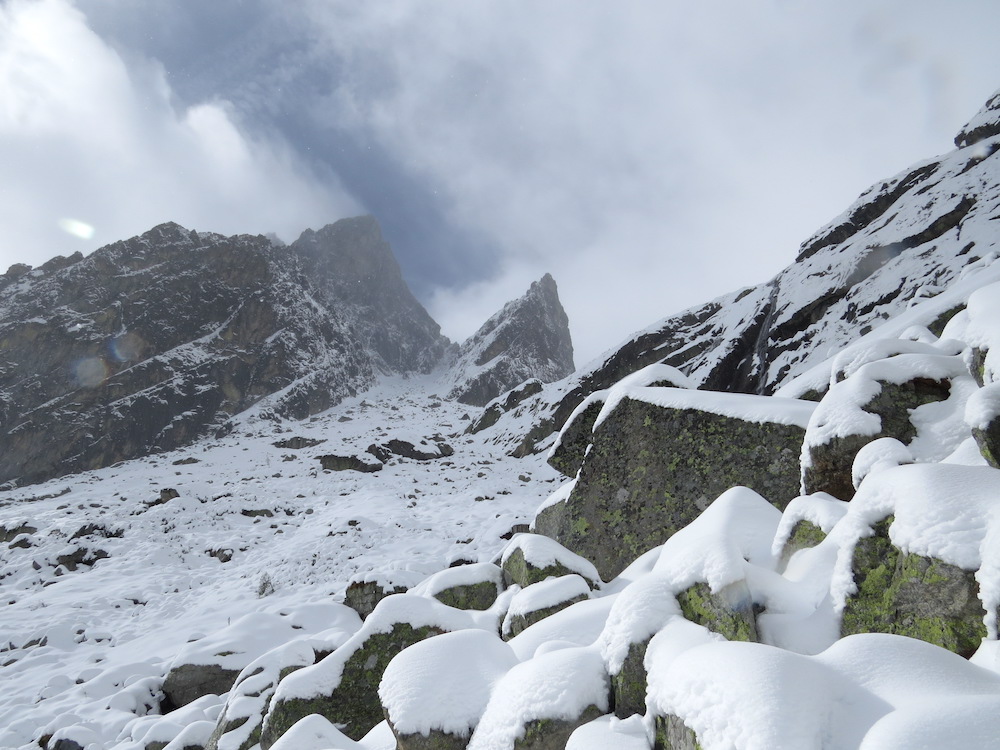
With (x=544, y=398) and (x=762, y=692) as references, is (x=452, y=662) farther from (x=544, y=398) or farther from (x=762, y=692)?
(x=544, y=398)

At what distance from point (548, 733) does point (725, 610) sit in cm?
123

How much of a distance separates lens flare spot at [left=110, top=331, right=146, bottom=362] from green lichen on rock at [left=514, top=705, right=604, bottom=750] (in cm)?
6357

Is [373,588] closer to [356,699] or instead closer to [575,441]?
[356,699]

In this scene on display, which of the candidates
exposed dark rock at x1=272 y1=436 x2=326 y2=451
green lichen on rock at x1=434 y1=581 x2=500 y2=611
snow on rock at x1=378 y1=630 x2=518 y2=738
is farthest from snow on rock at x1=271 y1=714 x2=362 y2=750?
exposed dark rock at x1=272 y1=436 x2=326 y2=451

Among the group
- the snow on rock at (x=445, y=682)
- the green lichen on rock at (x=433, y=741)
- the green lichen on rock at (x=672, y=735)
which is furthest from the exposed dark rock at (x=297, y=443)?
the green lichen on rock at (x=672, y=735)

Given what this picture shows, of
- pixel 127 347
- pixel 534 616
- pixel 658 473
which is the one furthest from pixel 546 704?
pixel 127 347

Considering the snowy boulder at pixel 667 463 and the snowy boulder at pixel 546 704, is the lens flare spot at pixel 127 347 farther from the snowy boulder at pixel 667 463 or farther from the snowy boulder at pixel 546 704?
the snowy boulder at pixel 546 704

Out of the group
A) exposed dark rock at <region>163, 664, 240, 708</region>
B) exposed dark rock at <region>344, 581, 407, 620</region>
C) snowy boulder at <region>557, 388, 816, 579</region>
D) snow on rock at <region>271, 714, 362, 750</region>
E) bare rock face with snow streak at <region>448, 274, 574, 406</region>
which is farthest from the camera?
bare rock face with snow streak at <region>448, 274, 574, 406</region>

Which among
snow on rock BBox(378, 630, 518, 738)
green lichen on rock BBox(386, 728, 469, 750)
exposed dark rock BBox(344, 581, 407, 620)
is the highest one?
snow on rock BBox(378, 630, 518, 738)

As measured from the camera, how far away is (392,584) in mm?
10180

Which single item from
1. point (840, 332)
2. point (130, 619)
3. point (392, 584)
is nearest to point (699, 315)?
point (840, 332)

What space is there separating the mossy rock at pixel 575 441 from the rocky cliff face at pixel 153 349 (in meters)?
51.6

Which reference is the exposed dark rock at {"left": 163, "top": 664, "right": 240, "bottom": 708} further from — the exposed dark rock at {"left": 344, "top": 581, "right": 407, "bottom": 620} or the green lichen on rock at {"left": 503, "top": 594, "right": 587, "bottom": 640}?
the green lichen on rock at {"left": 503, "top": 594, "right": 587, "bottom": 640}

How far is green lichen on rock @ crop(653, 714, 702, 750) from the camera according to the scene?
6.86ft
